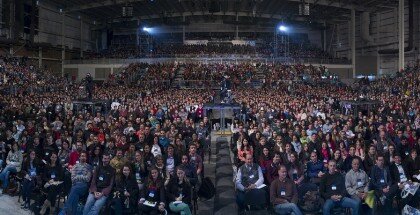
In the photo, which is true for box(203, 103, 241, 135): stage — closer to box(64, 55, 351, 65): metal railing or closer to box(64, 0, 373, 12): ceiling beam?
box(64, 55, 351, 65): metal railing

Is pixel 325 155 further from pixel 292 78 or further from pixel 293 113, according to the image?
pixel 292 78

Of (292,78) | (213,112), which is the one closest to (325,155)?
(213,112)

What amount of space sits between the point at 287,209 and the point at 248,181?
105cm

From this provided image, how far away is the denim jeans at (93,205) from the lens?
7.30 metres

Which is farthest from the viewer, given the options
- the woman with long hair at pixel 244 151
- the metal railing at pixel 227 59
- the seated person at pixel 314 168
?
the metal railing at pixel 227 59

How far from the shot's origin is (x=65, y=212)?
296 inches

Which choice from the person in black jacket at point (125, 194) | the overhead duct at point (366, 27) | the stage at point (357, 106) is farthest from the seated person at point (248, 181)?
the overhead duct at point (366, 27)

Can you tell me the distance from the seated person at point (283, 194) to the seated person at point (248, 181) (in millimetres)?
400

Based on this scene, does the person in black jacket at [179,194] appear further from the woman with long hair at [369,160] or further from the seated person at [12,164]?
the seated person at [12,164]

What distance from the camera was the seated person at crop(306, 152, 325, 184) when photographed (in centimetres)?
864

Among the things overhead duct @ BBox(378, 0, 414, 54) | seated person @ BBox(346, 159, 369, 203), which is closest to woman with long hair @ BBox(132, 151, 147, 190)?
seated person @ BBox(346, 159, 369, 203)

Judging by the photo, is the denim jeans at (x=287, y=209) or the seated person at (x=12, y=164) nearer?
the denim jeans at (x=287, y=209)

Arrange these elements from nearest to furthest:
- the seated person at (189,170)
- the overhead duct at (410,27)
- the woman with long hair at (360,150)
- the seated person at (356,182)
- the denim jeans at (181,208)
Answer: the denim jeans at (181,208)
the seated person at (356,182)
the seated person at (189,170)
the woman with long hair at (360,150)
the overhead duct at (410,27)

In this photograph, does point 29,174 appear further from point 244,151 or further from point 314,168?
point 314,168
